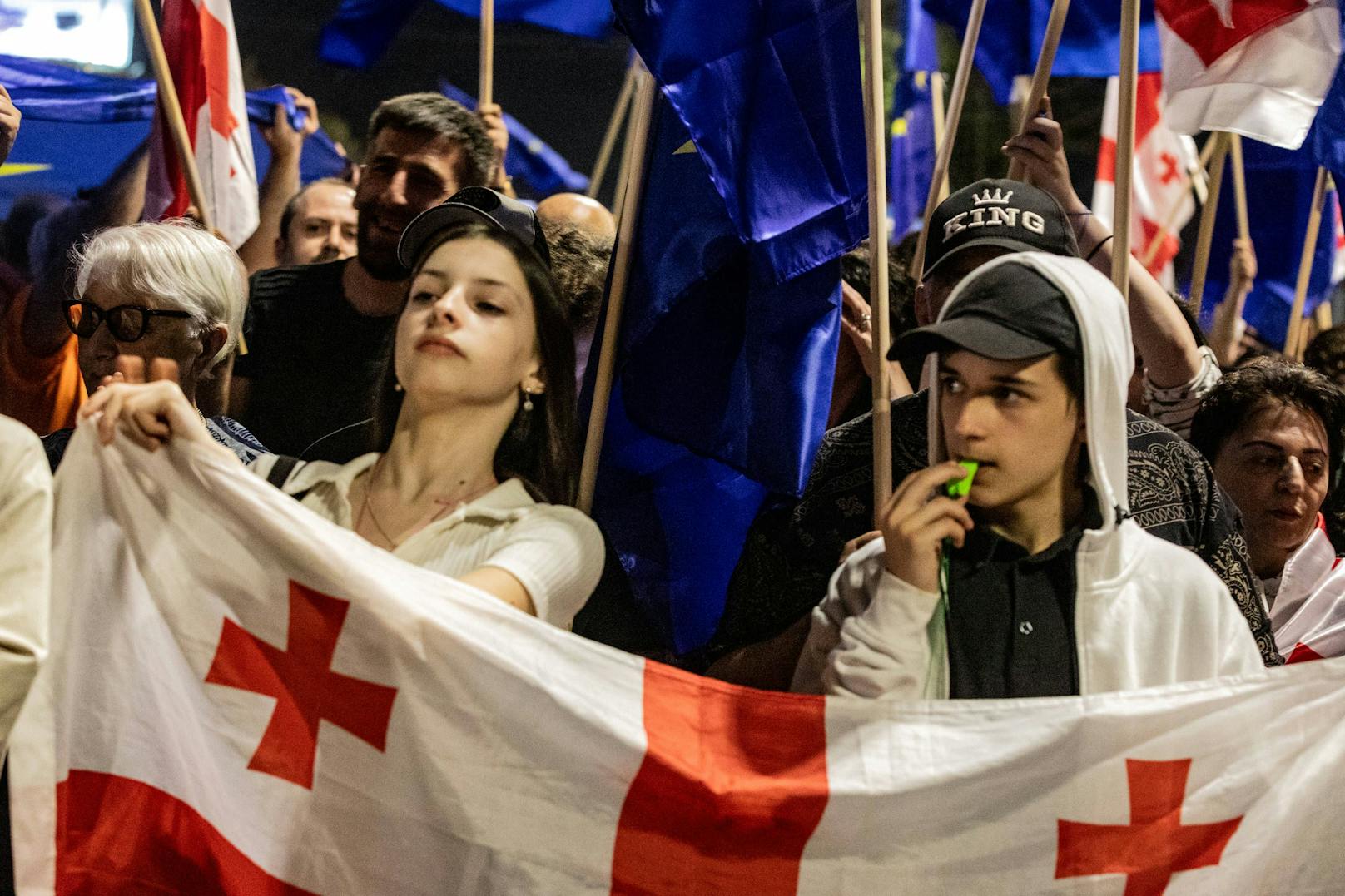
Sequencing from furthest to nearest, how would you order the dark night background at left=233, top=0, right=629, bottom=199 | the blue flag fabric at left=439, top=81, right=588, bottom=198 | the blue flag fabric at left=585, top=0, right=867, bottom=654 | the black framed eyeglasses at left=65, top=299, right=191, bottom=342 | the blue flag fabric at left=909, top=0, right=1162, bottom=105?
the dark night background at left=233, top=0, right=629, bottom=199 → the blue flag fabric at left=439, top=81, right=588, bottom=198 → the blue flag fabric at left=909, top=0, right=1162, bottom=105 → the blue flag fabric at left=585, top=0, right=867, bottom=654 → the black framed eyeglasses at left=65, top=299, right=191, bottom=342

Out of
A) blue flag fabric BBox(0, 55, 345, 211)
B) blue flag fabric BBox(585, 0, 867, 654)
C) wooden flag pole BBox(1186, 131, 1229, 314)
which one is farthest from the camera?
blue flag fabric BBox(0, 55, 345, 211)

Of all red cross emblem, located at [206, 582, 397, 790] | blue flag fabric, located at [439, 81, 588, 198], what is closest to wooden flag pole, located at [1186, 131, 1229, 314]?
red cross emblem, located at [206, 582, 397, 790]

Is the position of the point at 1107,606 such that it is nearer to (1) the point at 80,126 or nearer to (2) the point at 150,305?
(2) the point at 150,305

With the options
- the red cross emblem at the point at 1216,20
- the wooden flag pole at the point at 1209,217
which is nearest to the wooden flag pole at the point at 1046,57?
the red cross emblem at the point at 1216,20

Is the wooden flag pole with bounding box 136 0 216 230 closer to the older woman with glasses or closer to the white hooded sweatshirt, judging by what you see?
the older woman with glasses

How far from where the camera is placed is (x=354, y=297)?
3.60 metres

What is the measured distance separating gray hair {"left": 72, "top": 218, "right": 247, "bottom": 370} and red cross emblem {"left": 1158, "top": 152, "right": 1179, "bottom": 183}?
510 cm

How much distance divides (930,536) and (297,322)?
2.00 metres

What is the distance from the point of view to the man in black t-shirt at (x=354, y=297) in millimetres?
3451

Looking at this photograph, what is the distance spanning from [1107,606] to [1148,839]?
1.10 feet

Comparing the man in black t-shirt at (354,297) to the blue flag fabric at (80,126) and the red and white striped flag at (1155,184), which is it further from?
the red and white striped flag at (1155,184)

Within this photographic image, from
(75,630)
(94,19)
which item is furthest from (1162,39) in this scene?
(94,19)

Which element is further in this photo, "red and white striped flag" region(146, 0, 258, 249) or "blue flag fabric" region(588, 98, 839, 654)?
"red and white striped flag" region(146, 0, 258, 249)

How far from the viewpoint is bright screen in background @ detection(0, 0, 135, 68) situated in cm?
700
